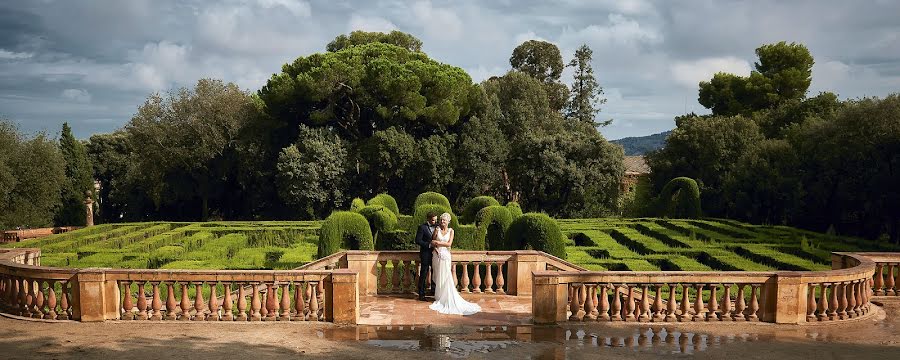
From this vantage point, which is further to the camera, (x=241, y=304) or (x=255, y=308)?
(x=255, y=308)

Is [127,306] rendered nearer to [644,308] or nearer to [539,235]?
[644,308]

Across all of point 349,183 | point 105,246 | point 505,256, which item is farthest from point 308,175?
point 505,256

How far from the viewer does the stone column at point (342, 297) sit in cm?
1157

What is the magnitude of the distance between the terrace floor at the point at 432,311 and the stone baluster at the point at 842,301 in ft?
18.7

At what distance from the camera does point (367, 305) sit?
538 inches

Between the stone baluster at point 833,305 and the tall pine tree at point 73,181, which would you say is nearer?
the stone baluster at point 833,305

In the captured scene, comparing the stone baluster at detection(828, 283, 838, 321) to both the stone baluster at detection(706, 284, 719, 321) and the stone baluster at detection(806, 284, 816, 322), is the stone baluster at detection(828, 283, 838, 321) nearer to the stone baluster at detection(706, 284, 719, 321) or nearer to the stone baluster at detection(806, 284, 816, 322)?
the stone baluster at detection(806, 284, 816, 322)

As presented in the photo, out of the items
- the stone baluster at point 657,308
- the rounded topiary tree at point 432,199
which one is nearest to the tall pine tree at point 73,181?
the rounded topiary tree at point 432,199

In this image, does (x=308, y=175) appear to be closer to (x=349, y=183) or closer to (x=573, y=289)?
(x=349, y=183)

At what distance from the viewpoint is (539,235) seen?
18.3 meters

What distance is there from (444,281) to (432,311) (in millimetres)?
666

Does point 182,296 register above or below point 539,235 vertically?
below

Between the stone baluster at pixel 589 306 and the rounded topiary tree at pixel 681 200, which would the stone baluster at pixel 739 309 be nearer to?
the stone baluster at pixel 589 306

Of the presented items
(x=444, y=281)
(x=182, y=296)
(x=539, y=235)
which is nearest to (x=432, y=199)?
(x=539, y=235)
